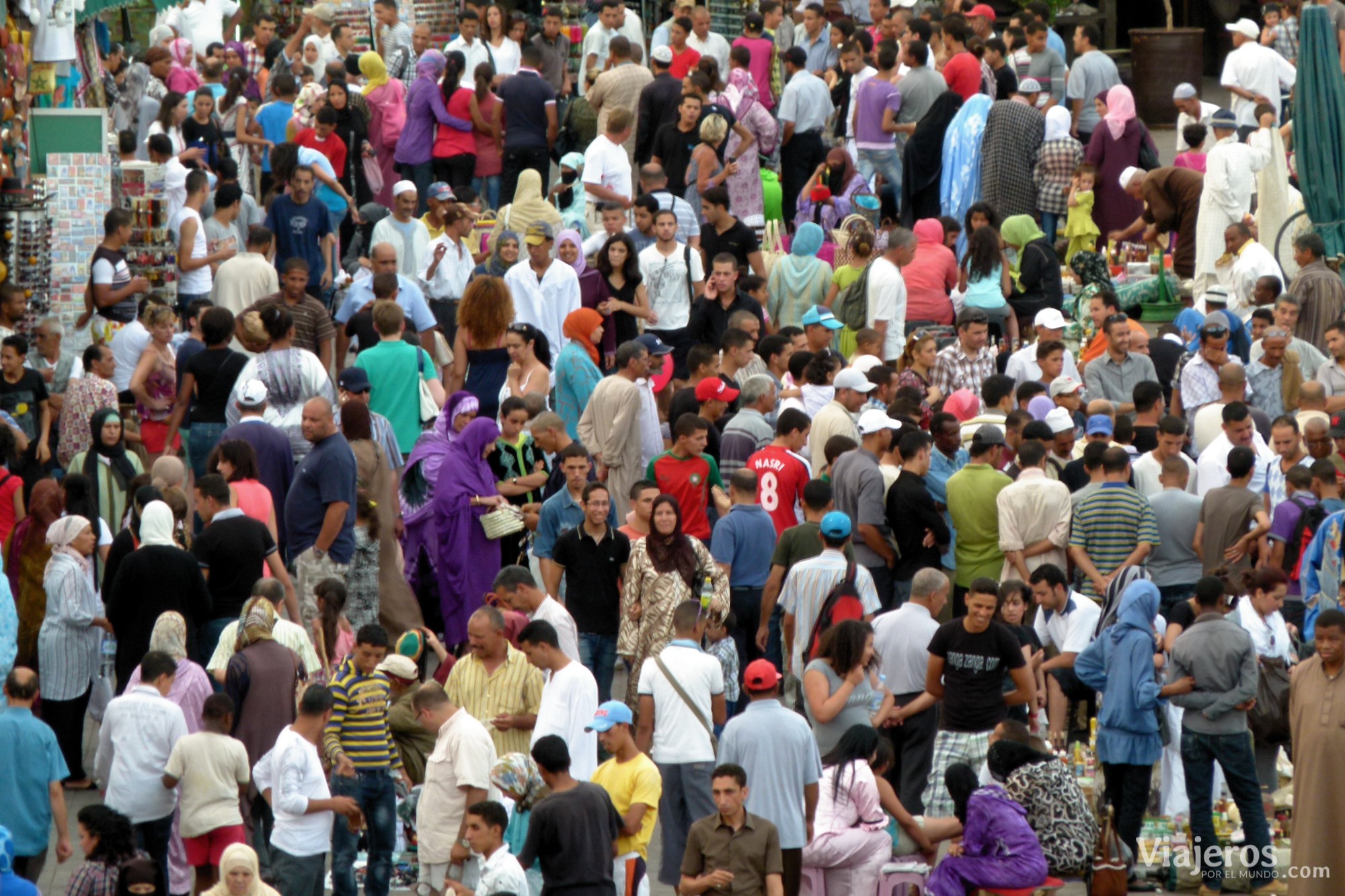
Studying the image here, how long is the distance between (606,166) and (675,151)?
100 cm

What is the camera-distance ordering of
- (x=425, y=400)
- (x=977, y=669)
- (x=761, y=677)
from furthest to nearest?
(x=425, y=400) → (x=977, y=669) → (x=761, y=677)

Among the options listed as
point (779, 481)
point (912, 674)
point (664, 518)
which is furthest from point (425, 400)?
point (912, 674)

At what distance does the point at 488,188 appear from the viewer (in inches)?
704

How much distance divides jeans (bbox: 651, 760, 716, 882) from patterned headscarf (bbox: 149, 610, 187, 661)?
224 cm

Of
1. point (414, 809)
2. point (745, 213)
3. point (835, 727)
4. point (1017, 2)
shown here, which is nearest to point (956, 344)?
point (745, 213)

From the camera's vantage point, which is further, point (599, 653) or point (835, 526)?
point (599, 653)

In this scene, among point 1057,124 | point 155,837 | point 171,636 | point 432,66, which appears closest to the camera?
point 155,837

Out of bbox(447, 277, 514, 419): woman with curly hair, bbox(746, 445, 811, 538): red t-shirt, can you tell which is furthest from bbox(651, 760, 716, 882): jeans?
bbox(447, 277, 514, 419): woman with curly hair

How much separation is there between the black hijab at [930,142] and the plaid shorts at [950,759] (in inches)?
351

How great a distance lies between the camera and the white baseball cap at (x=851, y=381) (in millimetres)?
11695

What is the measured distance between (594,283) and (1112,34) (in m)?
17.5

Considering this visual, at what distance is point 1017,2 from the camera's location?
2539cm

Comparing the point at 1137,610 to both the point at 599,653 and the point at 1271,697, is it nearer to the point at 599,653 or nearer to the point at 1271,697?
the point at 1271,697

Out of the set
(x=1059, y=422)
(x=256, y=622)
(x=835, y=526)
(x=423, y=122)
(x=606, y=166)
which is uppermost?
(x=423, y=122)
